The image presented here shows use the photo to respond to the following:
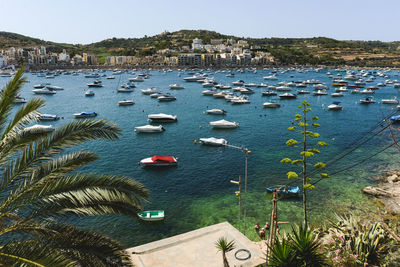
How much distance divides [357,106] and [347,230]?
73853 mm

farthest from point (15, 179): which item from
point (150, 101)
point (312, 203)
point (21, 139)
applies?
point (150, 101)

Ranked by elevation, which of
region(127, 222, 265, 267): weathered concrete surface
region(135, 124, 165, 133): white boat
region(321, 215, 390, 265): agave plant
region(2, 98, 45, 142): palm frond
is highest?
region(2, 98, 45, 142): palm frond

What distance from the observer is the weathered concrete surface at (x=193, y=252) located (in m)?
14.3

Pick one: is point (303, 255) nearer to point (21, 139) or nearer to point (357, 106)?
point (21, 139)

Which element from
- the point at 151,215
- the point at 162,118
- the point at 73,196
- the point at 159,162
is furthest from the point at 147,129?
the point at 73,196

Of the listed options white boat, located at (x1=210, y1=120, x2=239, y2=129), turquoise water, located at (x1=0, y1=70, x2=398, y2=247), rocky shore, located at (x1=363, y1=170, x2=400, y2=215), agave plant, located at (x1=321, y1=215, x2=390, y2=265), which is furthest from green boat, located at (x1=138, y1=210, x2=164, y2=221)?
white boat, located at (x1=210, y1=120, x2=239, y2=129)

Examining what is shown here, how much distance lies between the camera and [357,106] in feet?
255

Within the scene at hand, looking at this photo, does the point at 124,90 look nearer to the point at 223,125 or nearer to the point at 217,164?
the point at 223,125

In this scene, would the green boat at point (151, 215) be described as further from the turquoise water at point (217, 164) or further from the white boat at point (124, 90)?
the white boat at point (124, 90)

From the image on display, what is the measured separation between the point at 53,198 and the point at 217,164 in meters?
30.1

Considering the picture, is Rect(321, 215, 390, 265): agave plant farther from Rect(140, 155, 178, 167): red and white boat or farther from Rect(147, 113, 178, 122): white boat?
Rect(147, 113, 178, 122): white boat

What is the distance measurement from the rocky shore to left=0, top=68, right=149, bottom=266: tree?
2497cm

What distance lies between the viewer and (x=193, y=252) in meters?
15.2

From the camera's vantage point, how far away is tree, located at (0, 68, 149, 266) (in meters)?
6.74
